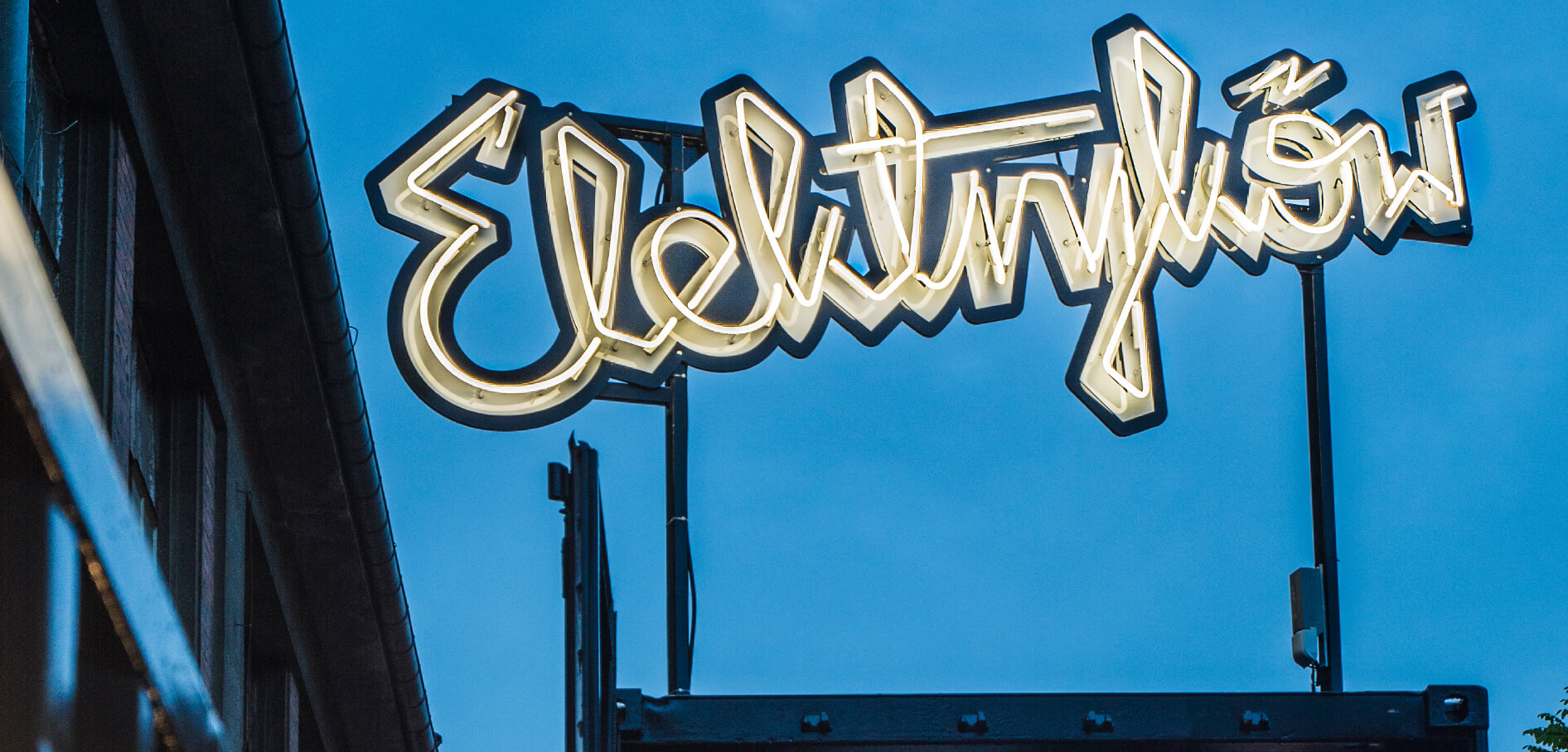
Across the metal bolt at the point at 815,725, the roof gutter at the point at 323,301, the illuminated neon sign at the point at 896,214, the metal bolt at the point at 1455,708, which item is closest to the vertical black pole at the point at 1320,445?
the illuminated neon sign at the point at 896,214

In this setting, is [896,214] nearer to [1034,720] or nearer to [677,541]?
[677,541]

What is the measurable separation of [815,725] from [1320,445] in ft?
15.5

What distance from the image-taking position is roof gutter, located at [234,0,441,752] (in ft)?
31.2

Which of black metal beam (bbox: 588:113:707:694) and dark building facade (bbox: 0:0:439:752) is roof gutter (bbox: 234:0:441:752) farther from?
black metal beam (bbox: 588:113:707:694)

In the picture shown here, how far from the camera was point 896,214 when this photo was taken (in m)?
14.2

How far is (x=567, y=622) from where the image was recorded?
313 inches

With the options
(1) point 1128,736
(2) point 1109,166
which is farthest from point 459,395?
(2) point 1109,166

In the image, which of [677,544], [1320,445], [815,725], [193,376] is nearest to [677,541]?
[677,544]

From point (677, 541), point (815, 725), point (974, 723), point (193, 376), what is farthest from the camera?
point (677, 541)

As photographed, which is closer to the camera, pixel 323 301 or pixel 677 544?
pixel 323 301

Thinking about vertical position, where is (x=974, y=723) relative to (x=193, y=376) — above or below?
below

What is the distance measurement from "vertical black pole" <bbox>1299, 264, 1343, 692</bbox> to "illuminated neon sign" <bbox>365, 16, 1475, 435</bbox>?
55 cm

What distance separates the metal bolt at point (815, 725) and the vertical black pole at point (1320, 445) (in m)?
3.63

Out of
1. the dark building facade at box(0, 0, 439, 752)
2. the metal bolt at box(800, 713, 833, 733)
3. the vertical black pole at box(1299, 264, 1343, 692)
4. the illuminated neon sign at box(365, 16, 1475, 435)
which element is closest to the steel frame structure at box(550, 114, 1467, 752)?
the metal bolt at box(800, 713, 833, 733)
